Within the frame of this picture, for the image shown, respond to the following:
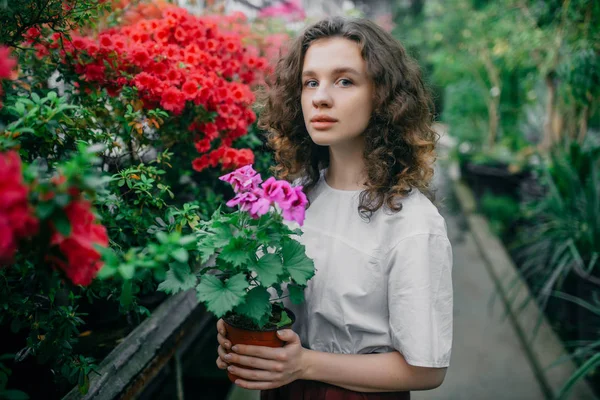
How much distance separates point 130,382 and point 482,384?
2.13 metres

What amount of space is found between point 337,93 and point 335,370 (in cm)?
73

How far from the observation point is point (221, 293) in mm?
930

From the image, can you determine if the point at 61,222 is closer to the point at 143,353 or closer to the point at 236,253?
the point at 236,253

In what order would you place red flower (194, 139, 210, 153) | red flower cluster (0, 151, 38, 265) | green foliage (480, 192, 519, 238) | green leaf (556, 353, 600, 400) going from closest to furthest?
red flower cluster (0, 151, 38, 265) < red flower (194, 139, 210, 153) < green leaf (556, 353, 600, 400) < green foliage (480, 192, 519, 238)

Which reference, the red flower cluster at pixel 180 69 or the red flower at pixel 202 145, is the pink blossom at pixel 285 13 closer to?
the red flower cluster at pixel 180 69

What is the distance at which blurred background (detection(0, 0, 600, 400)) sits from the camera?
3.46 feet

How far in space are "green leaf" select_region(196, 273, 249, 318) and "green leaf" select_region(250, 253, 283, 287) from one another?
0.03m

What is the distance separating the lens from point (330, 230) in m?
1.27

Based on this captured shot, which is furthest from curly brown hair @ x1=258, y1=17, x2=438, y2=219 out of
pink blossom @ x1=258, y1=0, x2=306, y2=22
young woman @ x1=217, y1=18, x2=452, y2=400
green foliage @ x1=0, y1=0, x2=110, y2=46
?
pink blossom @ x1=258, y1=0, x2=306, y2=22

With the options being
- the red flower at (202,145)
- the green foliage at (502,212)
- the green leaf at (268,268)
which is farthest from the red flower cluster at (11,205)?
the green foliage at (502,212)

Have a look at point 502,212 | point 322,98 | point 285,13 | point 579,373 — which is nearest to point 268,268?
point 322,98

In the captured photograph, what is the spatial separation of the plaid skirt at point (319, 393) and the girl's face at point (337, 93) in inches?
26.7

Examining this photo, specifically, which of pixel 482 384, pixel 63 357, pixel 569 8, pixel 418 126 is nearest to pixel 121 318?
pixel 63 357

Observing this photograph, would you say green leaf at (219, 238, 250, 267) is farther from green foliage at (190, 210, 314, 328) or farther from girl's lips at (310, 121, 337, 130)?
girl's lips at (310, 121, 337, 130)
